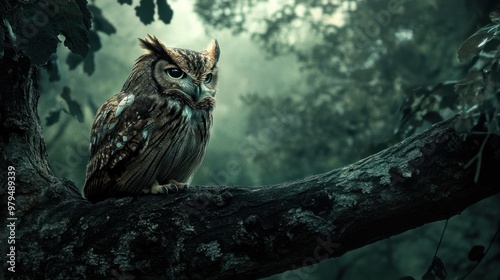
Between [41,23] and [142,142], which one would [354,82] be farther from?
[41,23]

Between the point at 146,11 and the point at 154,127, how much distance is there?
90cm

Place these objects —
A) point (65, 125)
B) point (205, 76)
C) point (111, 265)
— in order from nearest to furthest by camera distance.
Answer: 1. point (111, 265)
2. point (205, 76)
3. point (65, 125)

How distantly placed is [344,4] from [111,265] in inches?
235

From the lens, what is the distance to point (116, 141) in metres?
2.46

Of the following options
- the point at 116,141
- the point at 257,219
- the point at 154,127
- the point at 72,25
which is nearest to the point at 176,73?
the point at 154,127

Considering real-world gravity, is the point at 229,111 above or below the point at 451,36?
above

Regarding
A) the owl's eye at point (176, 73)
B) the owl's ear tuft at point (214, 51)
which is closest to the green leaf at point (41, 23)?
the owl's eye at point (176, 73)

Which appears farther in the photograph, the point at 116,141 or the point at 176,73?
the point at 176,73

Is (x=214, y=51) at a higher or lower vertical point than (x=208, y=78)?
higher

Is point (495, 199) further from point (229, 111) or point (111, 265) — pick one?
point (229, 111)

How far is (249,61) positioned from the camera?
16.4 meters

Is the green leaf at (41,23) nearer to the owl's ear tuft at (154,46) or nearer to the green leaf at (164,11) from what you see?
the owl's ear tuft at (154,46)

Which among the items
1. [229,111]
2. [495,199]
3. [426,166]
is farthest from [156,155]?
[229,111]


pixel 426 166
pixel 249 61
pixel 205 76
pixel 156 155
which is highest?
pixel 249 61
